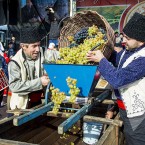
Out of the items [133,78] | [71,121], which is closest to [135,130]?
[133,78]

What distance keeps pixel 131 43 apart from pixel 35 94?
1.54 m

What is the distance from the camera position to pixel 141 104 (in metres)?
2.36

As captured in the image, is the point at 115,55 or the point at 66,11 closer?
the point at 115,55

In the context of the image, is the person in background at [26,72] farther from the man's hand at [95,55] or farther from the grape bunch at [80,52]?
the man's hand at [95,55]

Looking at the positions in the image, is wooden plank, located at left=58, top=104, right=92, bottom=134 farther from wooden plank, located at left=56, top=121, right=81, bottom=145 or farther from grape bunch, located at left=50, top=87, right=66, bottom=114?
wooden plank, located at left=56, top=121, right=81, bottom=145

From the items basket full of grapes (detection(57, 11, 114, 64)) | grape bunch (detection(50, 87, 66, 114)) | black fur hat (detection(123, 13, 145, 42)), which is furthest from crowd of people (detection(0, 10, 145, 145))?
grape bunch (detection(50, 87, 66, 114))

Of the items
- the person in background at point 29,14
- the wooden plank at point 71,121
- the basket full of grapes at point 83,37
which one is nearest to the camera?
the wooden plank at point 71,121

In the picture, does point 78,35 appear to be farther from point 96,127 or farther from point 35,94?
point 96,127

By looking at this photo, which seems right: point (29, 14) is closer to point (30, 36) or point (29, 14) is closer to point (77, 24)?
point (77, 24)

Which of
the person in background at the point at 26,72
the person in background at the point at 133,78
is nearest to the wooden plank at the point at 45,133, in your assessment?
the person in background at the point at 26,72

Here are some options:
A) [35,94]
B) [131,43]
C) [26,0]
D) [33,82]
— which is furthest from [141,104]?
[26,0]

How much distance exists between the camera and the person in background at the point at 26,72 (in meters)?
3.07

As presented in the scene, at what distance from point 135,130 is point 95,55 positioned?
2.64 ft

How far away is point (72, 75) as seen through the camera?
2.75 meters
